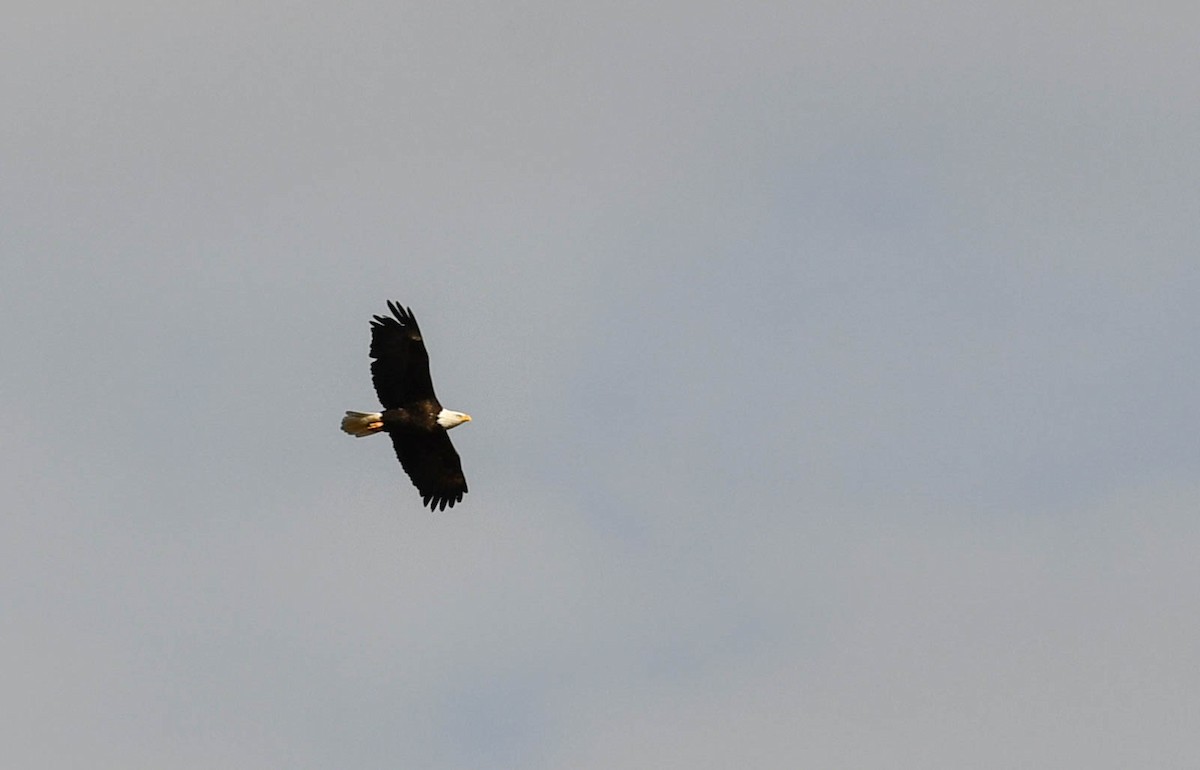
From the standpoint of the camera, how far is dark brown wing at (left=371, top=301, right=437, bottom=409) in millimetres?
63000

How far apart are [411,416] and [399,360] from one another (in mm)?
1191

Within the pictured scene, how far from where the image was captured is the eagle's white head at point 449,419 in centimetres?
6412

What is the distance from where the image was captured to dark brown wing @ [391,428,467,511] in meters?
64.8

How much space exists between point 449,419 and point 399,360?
65.6 inches

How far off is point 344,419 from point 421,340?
2108 millimetres

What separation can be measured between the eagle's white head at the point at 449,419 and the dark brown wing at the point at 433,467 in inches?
18.4

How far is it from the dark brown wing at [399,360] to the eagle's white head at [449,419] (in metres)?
0.68

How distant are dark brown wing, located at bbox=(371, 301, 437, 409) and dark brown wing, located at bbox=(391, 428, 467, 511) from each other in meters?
1.33

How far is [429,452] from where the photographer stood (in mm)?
64938

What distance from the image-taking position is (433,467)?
214ft

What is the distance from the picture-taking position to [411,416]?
6378cm

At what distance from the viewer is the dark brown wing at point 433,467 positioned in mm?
64812

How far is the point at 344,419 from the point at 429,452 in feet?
6.63

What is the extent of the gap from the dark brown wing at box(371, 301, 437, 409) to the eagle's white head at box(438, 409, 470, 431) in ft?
2.24
